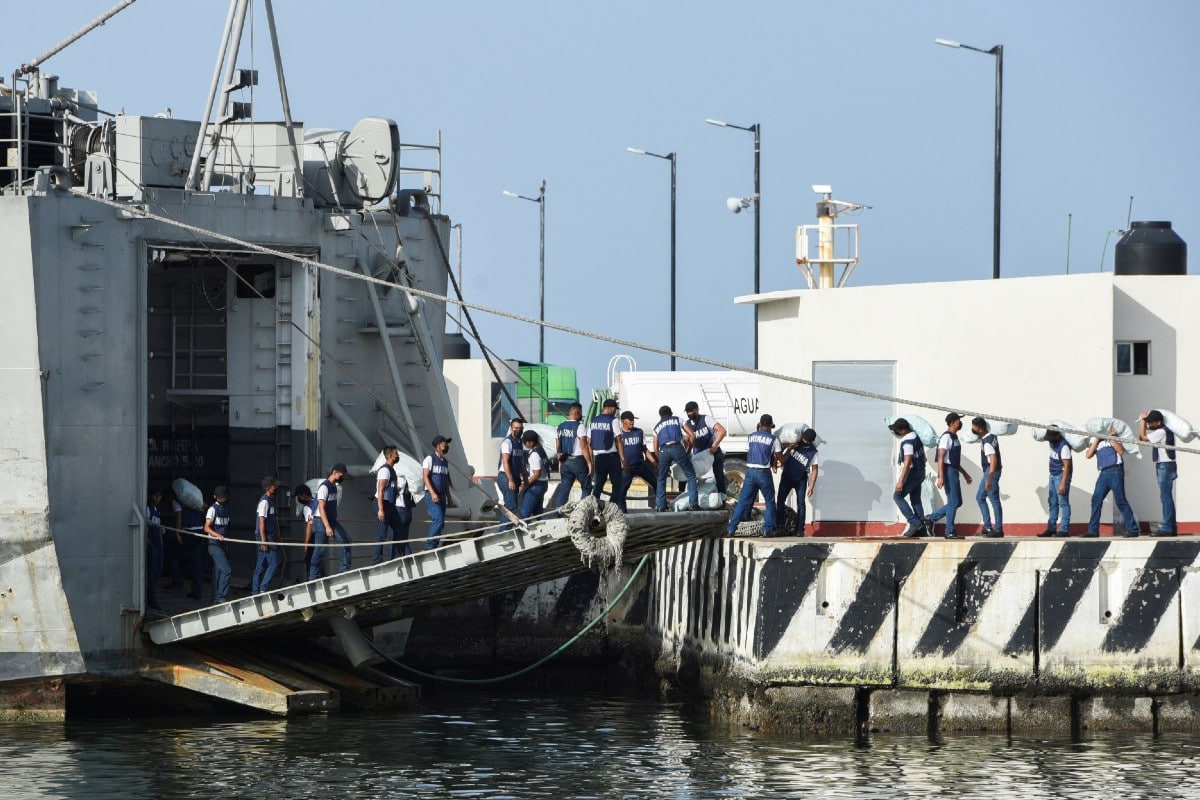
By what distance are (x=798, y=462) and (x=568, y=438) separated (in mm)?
2462

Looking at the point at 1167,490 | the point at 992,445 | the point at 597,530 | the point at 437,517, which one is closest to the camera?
the point at 597,530

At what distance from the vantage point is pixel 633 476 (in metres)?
19.6

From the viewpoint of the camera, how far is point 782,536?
63.3 feet

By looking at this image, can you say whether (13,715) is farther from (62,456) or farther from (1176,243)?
(1176,243)

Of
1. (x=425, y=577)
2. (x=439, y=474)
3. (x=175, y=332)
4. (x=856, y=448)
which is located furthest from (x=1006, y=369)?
(x=175, y=332)

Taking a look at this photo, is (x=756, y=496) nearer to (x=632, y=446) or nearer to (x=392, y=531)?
(x=632, y=446)

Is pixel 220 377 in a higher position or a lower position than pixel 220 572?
higher

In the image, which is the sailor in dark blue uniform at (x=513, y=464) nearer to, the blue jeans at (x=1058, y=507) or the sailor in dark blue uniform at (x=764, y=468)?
the sailor in dark blue uniform at (x=764, y=468)

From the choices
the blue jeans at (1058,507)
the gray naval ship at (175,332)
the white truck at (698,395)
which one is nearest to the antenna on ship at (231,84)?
the gray naval ship at (175,332)

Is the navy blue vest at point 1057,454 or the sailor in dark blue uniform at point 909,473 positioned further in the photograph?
the navy blue vest at point 1057,454

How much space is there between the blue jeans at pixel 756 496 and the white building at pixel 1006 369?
138 cm

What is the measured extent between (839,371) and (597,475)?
3.15m

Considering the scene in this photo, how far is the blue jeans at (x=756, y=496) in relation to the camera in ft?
61.8

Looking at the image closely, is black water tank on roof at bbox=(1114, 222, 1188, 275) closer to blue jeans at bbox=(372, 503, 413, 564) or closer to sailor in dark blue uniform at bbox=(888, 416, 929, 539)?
sailor in dark blue uniform at bbox=(888, 416, 929, 539)
